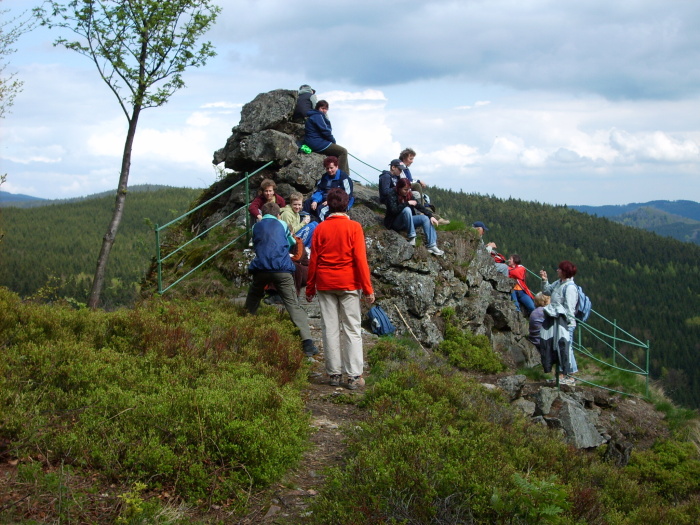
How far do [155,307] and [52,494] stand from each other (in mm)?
4726

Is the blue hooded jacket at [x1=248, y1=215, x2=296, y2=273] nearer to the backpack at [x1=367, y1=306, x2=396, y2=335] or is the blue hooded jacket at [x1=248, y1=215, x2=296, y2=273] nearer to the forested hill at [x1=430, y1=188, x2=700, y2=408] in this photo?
the backpack at [x1=367, y1=306, x2=396, y2=335]

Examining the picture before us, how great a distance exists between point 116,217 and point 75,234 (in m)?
86.5

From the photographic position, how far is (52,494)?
3639 millimetres

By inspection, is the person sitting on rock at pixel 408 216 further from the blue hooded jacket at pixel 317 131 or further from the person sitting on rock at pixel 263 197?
the person sitting on rock at pixel 263 197

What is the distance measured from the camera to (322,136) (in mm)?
13188

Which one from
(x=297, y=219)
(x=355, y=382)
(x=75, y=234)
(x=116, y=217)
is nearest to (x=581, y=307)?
(x=355, y=382)

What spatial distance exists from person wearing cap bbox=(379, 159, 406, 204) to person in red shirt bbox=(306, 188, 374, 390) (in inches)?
202

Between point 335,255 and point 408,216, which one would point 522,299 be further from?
point 335,255

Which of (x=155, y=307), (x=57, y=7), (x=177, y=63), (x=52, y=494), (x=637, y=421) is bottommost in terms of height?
(x=637, y=421)

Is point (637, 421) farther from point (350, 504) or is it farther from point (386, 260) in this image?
point (350, 504)

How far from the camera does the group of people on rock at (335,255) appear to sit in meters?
7.02

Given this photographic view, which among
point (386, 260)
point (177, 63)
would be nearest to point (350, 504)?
point (386, 260)

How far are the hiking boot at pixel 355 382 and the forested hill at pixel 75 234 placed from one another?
65.5 metres

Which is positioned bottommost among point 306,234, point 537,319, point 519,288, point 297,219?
point 537,319
